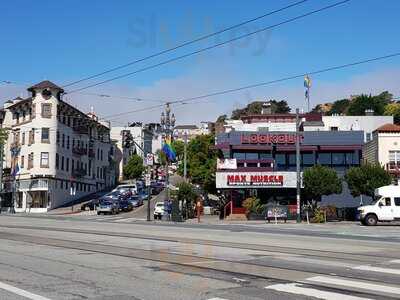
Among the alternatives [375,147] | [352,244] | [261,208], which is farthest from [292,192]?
[352,244]

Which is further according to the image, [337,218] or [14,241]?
[337,218]

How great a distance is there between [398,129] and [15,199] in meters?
50.5

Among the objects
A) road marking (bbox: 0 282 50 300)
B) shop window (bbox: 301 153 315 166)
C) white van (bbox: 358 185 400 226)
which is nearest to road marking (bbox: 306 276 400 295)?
road marking (bbox: 0 282 50 300)

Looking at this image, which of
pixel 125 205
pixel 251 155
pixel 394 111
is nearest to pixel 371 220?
pixel 251 155

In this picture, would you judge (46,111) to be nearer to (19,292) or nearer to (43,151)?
(43,151)

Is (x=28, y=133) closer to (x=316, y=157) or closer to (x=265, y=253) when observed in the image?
(x=316, y=157)

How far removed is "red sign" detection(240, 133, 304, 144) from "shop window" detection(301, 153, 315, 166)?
2.86 meters

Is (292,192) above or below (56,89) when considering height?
below

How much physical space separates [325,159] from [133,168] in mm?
70595

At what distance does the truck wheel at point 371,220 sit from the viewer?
4128cm

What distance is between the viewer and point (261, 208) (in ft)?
173

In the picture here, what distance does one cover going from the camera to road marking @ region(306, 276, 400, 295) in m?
10.3

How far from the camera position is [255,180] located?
56.1 metres

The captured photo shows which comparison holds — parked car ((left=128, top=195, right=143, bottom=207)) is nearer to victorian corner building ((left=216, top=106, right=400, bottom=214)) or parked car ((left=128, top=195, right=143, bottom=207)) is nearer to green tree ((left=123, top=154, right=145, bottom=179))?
victorian corner building ((left=216, top=106, right=400, bottom=214))
